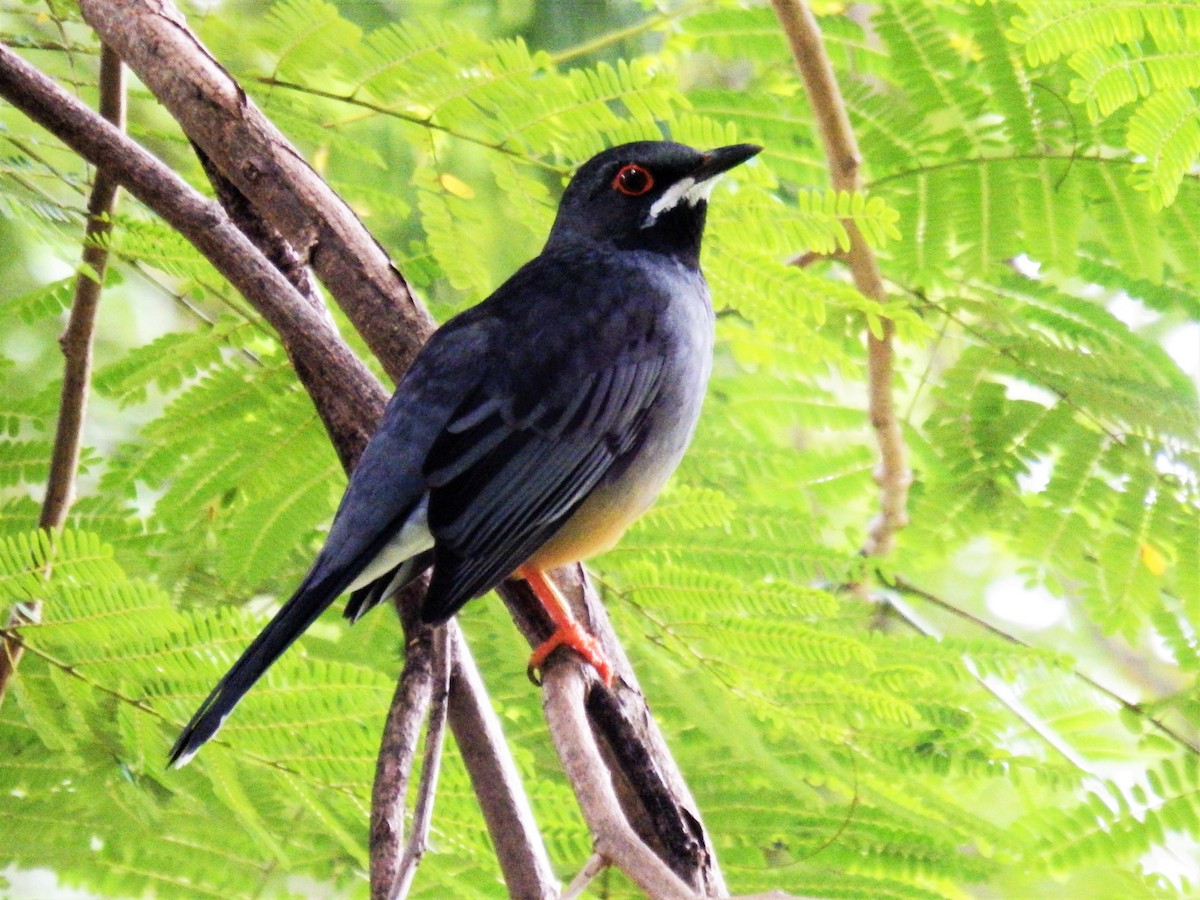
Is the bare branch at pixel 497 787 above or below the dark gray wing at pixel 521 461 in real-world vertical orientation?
below

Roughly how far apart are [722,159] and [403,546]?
1474 mm

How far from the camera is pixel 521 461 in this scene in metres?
3.67

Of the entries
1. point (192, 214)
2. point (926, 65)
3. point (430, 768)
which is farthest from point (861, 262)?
point (430, 768)

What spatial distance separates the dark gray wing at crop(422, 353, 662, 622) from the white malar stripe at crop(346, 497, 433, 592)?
0.11 feet

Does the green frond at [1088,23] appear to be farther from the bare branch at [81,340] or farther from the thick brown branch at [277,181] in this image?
the bare branch at [81,340]

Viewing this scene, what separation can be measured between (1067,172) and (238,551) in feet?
9.72

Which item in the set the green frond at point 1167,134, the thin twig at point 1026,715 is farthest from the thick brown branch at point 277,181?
the thin twig at point 1026,715

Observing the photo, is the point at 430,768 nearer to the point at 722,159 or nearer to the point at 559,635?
the point at 559,635

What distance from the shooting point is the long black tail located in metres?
2.74

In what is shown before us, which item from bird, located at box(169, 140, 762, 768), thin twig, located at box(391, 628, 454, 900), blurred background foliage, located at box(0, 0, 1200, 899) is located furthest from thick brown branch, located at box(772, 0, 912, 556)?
thin twig, located at box(391, 628, 454, 900)

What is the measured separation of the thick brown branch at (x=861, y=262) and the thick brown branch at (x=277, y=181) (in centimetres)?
158

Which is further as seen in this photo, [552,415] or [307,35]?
[307,35]

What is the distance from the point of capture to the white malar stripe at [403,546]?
338 cm

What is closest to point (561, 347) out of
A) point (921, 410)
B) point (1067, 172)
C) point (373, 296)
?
point (373, 296)
